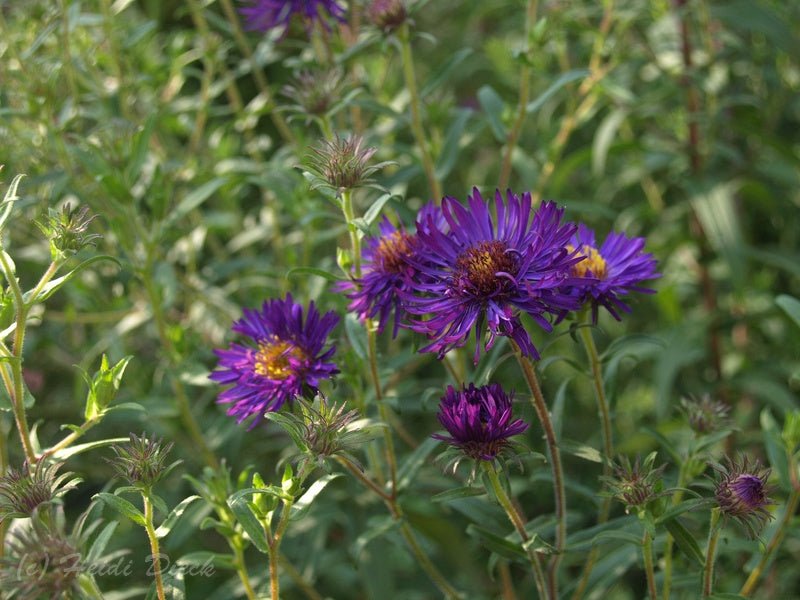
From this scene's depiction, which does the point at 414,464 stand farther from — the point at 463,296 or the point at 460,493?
the point at 463,296

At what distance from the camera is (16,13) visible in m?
1.51

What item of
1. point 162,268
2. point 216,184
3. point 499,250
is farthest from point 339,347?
point 162,268

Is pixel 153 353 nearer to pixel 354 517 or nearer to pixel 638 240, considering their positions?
pixel 354 517

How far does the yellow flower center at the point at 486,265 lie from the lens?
32.4 inches

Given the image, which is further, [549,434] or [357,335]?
[357,335]

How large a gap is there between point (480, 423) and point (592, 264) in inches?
10.2

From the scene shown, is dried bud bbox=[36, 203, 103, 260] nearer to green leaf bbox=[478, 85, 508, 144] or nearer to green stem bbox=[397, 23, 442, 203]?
green stem bbox=[397, 23, 442, 203]

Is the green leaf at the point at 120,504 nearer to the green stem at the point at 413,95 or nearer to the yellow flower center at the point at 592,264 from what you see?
the yellow flower center at the point at 592,264

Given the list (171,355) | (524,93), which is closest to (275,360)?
(171,355)

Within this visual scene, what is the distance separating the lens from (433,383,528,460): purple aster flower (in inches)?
30.6

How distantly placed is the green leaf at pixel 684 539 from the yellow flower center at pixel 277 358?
43cm

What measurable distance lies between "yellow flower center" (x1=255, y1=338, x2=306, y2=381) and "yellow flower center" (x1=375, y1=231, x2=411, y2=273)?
14 cm

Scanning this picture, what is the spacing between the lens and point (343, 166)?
85 cm

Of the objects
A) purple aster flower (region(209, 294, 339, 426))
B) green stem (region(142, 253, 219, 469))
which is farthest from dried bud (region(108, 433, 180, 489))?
green stem (region(142, 253, 219, 469))
